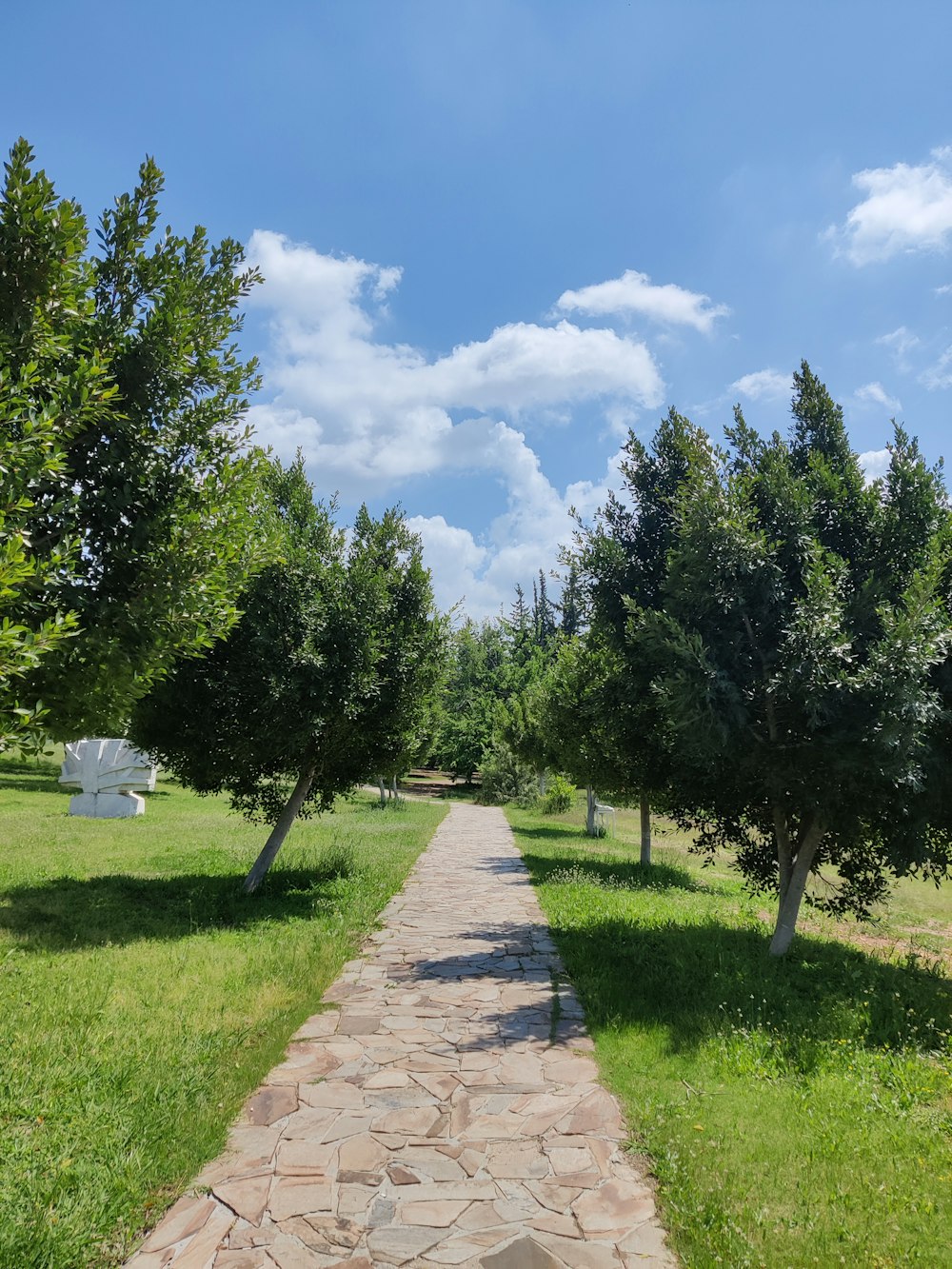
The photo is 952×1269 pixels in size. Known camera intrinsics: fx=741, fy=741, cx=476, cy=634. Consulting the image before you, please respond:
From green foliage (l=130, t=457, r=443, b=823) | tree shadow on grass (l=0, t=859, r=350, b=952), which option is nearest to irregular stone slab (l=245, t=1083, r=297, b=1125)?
tree shadow on grass (l=0, t=859, r=350, b=952)

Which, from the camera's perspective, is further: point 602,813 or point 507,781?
point 507,781

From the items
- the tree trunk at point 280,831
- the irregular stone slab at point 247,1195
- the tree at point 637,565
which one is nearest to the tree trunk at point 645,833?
the tree at point 637,565

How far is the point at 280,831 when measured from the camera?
517 inches

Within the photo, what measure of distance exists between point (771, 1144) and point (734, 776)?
574 centimetres

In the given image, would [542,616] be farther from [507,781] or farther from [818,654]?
[818,654]

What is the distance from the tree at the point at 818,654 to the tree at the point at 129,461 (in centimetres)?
535

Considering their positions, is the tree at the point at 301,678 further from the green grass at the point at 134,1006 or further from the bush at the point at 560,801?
the bush at the point at 560,801

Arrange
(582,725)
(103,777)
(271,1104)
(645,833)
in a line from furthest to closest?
(103,777) → (582,725) → (645,833) → (271,1104)

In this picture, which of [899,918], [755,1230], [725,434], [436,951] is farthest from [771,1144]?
[899,918]

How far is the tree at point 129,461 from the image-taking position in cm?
590

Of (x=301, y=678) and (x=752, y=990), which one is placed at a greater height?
(x=301, y=678)

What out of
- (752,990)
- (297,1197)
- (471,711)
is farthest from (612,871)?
(471,711)

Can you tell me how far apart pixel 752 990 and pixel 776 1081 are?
7.59ft

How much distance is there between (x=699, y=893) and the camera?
1709 centimetres
